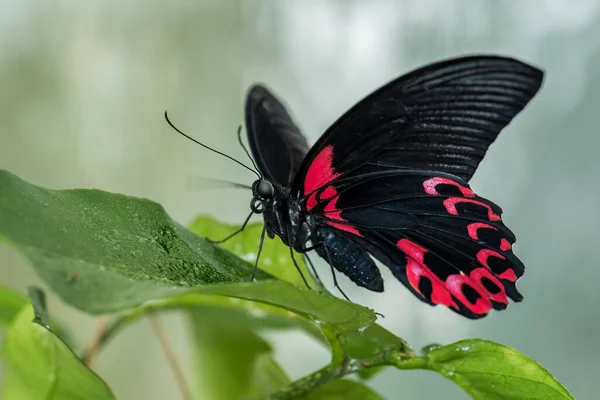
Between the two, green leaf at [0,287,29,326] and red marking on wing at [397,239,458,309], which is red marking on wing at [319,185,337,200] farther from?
green leaf at [0,287,29,326]

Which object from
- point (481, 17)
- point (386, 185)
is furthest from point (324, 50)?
point (386, 185)

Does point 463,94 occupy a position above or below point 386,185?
above

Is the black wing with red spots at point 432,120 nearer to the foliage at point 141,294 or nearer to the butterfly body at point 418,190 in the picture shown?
the butterfly body at point 418,190

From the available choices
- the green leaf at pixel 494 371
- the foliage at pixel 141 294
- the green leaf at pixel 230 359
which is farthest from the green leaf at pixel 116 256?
the green leaf at pixel 230 359

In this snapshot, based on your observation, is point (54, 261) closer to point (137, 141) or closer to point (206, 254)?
point (206, 254)

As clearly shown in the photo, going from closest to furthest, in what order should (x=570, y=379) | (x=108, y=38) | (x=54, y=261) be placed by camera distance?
(x=54, y=261), (x=570, y=379), (x=108, y=38)

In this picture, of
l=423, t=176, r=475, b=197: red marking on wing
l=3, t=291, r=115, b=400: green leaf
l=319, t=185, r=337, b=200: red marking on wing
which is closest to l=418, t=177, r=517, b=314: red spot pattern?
→ l=423, t=176, r=475, b=197: red marking on wing

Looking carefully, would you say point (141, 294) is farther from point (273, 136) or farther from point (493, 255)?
point (273, 136)
